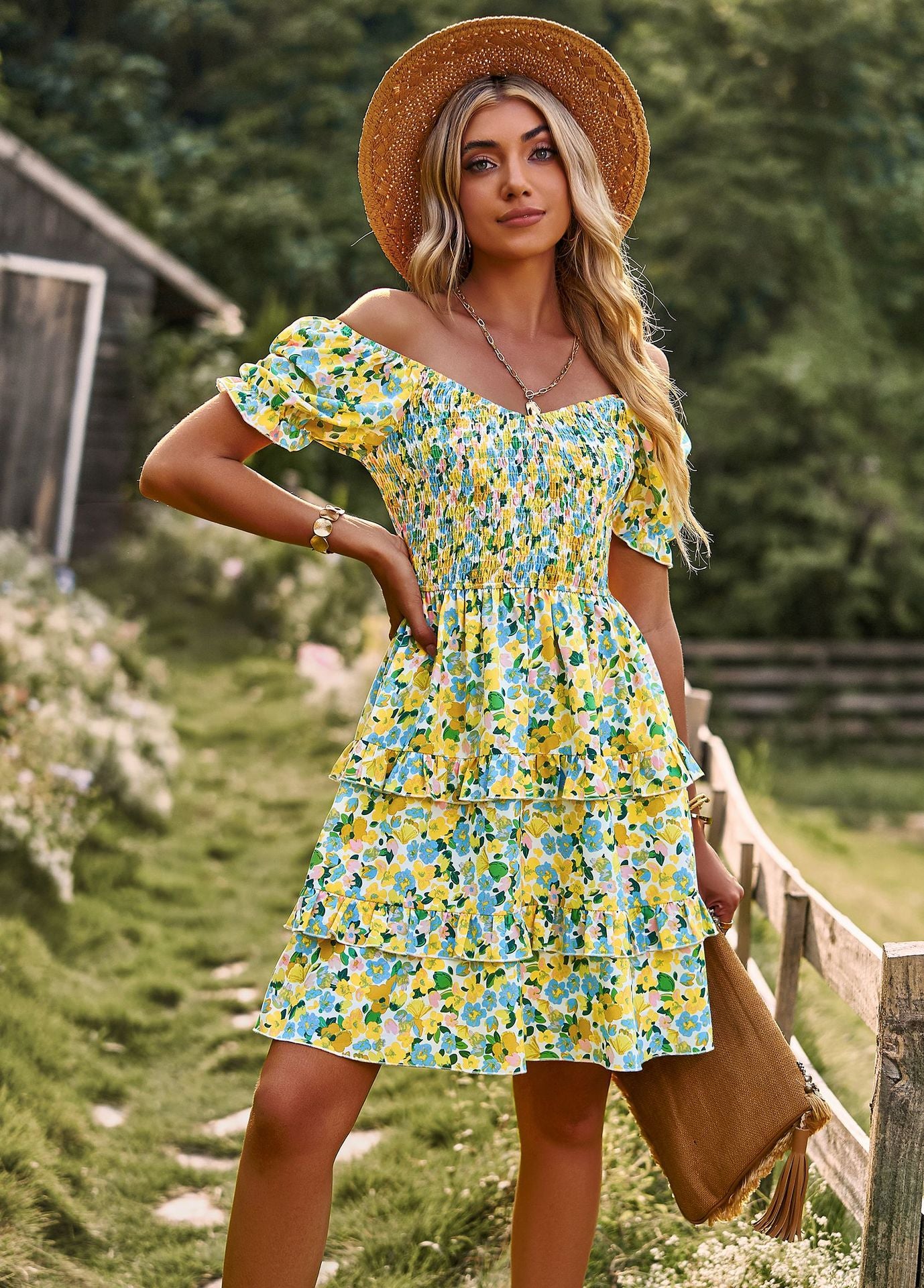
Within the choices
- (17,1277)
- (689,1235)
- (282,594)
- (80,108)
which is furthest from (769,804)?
A: (80,108)

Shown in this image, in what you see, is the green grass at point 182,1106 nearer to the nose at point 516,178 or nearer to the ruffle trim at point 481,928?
the ruffle trim at point 481,928

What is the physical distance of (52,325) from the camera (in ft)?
34.4

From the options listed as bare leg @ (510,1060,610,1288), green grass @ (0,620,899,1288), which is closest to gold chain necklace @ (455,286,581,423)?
bare leg @ (510,1060,610,1288)

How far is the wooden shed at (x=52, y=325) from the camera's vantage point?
1021 centimetres

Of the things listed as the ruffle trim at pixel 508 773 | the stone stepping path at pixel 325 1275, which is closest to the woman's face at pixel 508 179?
the ruffle trim at pixel 508 773

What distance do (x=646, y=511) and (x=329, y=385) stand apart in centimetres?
65

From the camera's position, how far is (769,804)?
7594 mm

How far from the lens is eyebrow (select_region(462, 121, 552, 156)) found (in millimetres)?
2328

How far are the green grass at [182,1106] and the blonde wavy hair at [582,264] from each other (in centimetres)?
162

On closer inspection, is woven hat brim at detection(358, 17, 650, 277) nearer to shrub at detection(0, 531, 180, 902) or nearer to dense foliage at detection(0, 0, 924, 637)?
shrub at detection(0, 531, 180, 902)

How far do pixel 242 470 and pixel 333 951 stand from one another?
748 mm

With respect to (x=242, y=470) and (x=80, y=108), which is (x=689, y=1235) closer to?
(x=242, y=470)

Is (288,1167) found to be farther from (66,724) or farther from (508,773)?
(66,724)

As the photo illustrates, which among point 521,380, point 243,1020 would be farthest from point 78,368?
point 521,380
